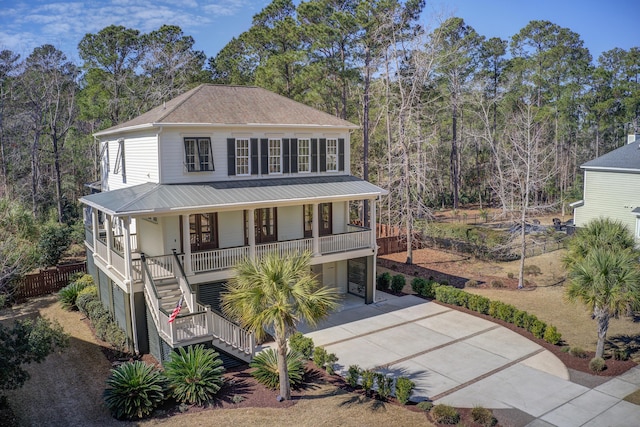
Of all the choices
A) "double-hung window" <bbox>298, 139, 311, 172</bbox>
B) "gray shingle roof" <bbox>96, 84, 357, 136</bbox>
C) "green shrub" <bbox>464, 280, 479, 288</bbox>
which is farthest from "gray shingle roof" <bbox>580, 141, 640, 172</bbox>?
"double-hung window" <bbox>298, 139, 311, 172</bbox>

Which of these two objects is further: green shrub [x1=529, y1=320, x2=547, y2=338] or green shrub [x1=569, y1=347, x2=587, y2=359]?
green shrub [x1=529, y1=320, x2=547, y2=338]

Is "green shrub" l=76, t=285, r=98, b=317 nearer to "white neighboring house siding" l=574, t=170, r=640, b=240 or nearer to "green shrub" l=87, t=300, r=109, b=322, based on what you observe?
"green shrub" l=87, t=300, r=109, b=322

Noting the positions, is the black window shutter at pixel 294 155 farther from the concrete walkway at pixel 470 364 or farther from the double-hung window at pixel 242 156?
the concrete walkway at pixel 470 364

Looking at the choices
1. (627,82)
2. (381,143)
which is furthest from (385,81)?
(627,82)

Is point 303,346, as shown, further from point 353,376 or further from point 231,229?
point 231,229

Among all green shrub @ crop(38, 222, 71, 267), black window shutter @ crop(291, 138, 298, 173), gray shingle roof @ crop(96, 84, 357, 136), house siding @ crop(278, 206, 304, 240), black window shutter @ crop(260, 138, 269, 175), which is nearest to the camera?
gray shingle roof @ crop(96, 84, 357, 136)

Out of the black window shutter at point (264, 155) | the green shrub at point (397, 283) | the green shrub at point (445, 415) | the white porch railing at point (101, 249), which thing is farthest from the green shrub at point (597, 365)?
the white porch railing at point (101, 249)

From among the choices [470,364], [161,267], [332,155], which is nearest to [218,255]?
[161,267]
